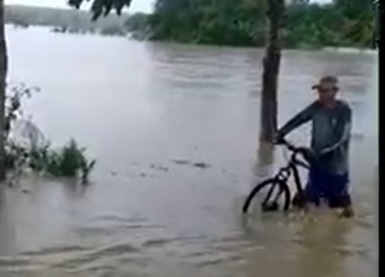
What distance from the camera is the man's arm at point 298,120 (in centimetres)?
367

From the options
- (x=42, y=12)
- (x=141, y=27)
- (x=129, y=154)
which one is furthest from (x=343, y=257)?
(x=129, y=154)

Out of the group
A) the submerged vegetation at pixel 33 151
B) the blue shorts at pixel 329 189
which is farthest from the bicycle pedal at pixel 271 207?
the submerged vegetation at pixel 33 151

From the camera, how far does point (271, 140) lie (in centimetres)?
424

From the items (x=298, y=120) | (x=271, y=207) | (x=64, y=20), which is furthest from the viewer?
(x=298, y=120)

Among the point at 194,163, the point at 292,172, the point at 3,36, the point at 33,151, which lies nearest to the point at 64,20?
the point at 3,36

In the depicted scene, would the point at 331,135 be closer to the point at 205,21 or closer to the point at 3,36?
the point at 205,21

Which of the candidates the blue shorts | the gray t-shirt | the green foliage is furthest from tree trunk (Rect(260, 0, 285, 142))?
the green foliage

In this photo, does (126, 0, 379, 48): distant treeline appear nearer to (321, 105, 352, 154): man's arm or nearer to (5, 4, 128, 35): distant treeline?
(5, 4, 128, 35): distant treeline

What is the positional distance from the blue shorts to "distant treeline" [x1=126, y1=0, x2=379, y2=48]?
0.47 m

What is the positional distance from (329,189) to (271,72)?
86 centimetres

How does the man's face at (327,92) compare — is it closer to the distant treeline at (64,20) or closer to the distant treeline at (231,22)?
the distant treeline at (231,22)

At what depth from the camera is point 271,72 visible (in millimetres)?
4387

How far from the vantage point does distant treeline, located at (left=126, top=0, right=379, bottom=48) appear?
9.18ft
